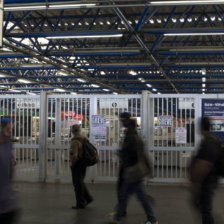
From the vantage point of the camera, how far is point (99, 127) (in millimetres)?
9430

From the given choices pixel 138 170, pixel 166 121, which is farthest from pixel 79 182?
pixel 166 121

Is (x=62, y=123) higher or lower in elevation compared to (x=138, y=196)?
higher

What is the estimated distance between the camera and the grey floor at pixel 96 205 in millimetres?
6052

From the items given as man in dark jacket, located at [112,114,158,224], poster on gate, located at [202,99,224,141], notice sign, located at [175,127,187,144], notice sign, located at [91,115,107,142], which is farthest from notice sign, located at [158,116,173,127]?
man in dark jacket, located at [112,114,158,224]

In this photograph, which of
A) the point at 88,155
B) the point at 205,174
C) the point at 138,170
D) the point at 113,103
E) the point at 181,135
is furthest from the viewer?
the point at 113,103

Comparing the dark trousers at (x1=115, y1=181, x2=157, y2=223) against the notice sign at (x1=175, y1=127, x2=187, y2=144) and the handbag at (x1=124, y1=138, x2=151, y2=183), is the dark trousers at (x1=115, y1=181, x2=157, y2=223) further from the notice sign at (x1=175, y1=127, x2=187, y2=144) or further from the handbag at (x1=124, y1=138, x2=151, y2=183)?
the notice sign at (x1=175, y1=127, x2=187, y2=144)

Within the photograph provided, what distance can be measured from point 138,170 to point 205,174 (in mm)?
1110

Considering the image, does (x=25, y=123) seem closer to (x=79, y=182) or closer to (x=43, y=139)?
(x=43, y=139)

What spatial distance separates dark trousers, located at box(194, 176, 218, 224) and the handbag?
933mm

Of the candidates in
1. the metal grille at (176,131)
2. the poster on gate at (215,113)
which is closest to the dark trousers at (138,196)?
the metal grille at (176,131)

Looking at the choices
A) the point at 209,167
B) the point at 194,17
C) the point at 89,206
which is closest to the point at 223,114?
the point at 89,206

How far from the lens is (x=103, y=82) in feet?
90.5

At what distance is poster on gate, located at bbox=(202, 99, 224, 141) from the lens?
912 centimetres

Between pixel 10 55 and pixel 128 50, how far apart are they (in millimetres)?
6321
